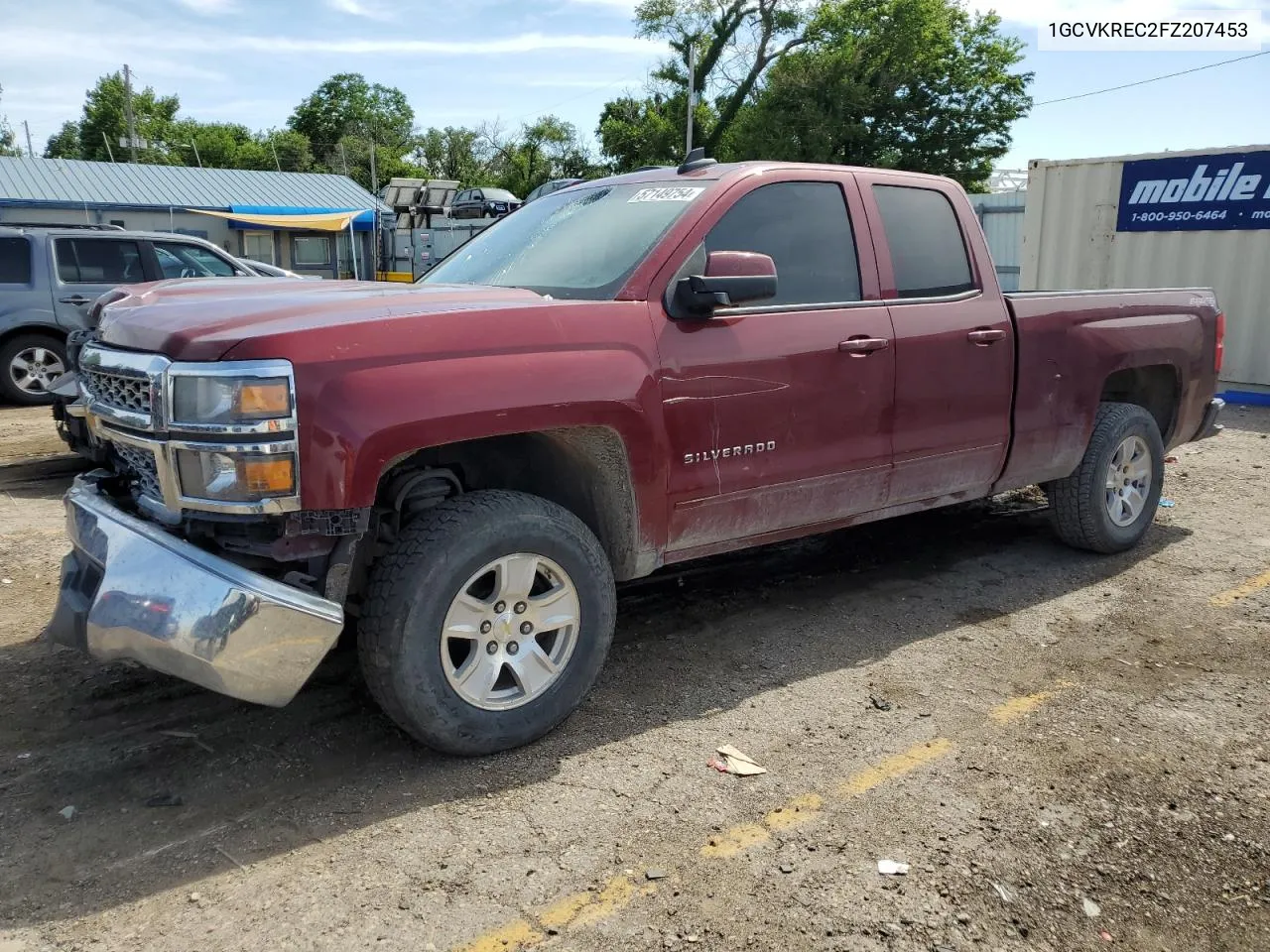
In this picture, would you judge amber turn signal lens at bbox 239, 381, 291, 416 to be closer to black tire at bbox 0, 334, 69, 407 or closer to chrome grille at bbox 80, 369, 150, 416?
chrome grille at bbox 80, 369, 150, 416

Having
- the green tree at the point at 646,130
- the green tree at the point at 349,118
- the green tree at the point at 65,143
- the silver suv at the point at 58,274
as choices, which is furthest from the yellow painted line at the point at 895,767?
the green tree at the point at 65,143

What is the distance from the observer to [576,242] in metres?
4.09

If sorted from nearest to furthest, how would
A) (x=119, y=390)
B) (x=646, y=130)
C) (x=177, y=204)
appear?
(x=119, y=390) → (x=177, y=204) → (x=646, y=130)

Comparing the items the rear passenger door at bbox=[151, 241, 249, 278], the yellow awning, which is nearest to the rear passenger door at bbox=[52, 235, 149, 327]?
the rear passenger door at bbox=[151, 241, 249, 278]

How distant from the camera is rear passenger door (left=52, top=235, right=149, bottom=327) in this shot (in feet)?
33.8

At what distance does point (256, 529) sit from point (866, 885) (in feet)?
6.58

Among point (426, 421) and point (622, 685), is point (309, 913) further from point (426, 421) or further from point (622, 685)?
point (622, 685)

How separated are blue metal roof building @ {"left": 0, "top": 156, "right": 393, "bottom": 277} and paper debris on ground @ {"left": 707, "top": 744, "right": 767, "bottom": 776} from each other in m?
25.9

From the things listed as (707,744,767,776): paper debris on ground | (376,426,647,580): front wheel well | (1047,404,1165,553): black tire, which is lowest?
(707,744,767,776): paper debris on ground

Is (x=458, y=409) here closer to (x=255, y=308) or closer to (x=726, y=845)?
(x=255, y=308)

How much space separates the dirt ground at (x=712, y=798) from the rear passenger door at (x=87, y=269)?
6.59 meters

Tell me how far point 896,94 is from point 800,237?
126 ft

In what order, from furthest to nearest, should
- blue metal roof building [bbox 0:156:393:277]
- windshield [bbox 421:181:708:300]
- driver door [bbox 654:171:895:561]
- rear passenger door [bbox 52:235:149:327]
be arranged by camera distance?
blue metal roof building [bbox 0:156:393:277] < rear passenger door [bbox 52:235:149:327] < windshield [bbox 421:181:708:300] < driver door [bbox 654:171:895:561]

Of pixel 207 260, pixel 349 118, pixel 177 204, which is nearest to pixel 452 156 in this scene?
pixel 349 118
